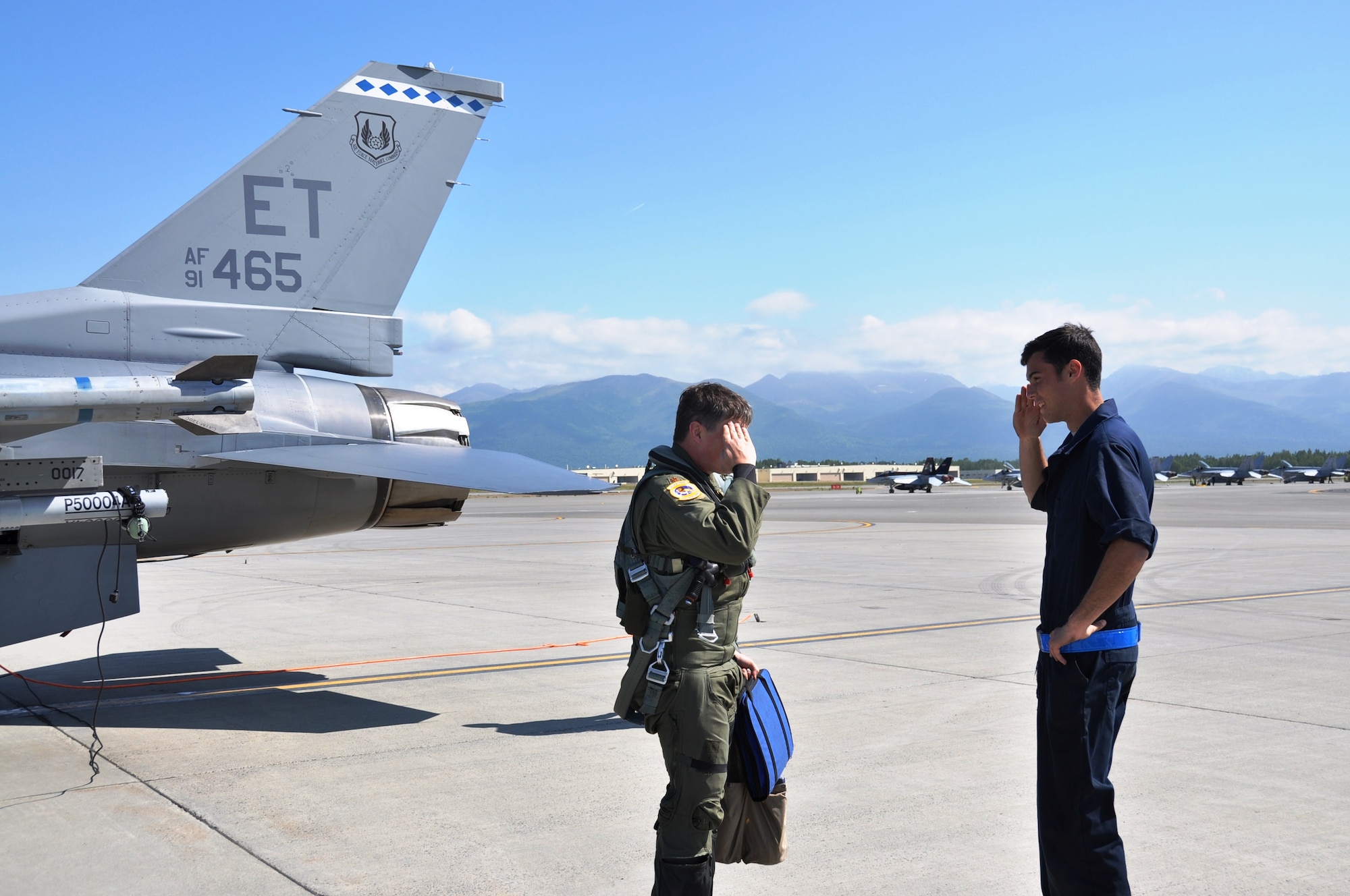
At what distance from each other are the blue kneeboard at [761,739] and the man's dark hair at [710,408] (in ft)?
2.93

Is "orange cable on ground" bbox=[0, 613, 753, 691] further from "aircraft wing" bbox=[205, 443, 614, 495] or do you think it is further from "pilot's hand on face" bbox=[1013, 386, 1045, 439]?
"pilot's hand on face" bbox=[1013, 386, 1045, 439]

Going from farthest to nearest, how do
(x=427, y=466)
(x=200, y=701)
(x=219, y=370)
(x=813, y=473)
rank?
(x=813, y=473) → (x=200, y=701) → (x=427, y=466) → (x=219, y=370)

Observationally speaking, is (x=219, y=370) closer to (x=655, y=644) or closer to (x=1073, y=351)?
(x=655, y=644)

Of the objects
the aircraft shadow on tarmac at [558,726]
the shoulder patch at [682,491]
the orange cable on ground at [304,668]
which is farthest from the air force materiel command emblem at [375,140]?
the shoulder patch at [682,491]

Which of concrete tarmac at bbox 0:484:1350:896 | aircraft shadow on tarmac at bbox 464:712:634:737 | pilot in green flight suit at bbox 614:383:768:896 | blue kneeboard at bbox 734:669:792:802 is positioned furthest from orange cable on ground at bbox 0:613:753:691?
pilot in green flight suit at bbox 614:383:768:896

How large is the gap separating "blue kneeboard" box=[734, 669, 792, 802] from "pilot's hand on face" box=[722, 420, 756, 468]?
2.45ft

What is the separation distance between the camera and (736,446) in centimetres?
356

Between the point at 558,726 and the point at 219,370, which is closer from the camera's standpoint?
the point at 219,370

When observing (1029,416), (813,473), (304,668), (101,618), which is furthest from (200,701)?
(813,473)

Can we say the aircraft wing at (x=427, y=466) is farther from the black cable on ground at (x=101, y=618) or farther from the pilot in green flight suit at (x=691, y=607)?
the pilot in green flight suit at (x=691, y=607)

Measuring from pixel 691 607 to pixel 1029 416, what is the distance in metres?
1.43

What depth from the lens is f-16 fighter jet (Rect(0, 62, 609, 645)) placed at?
23.1ft

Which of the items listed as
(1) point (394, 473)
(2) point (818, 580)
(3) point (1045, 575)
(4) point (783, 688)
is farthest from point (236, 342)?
(2) point (818, 580)

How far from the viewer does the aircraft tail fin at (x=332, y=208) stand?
830 cm
